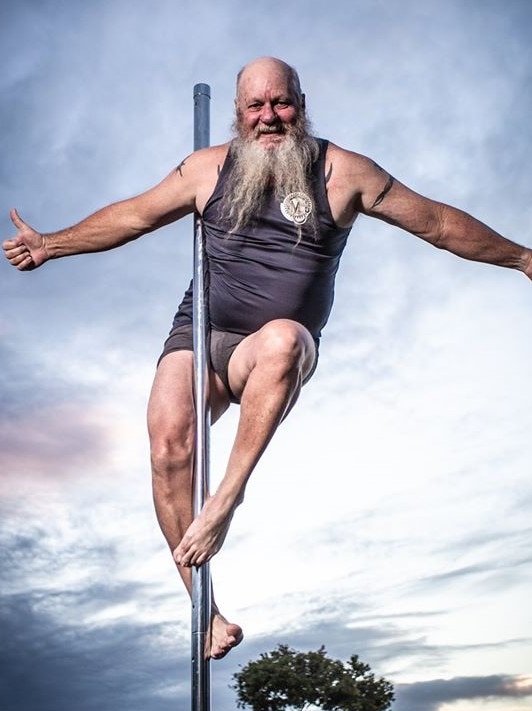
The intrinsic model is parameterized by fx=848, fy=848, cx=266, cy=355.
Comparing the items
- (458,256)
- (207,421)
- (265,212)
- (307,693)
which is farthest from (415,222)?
(307,693)

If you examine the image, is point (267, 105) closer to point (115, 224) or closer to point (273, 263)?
point (273, 263)

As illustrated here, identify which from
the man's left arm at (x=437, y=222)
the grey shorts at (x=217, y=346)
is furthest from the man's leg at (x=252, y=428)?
the man's left arm at (x=437, y=222)

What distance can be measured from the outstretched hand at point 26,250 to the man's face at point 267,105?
99 cm

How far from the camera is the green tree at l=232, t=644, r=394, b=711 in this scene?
19.6 metres

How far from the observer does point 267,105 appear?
11.0ft

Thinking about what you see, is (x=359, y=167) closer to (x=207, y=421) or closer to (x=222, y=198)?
(x=222, y=198)

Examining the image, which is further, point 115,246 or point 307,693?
→ point 307,693

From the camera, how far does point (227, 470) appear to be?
10.0 feet

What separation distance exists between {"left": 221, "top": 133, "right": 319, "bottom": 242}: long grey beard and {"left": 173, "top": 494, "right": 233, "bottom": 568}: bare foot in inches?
43.0

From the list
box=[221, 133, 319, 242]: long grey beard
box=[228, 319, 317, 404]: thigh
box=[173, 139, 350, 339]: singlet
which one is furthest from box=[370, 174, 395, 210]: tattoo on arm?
box=[228, 319, 317, 404]: thigh

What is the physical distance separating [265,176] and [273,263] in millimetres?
341

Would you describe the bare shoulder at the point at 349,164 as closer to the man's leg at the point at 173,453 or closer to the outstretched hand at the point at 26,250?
the man's leg at the point at 173,453

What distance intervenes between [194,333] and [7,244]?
2.97 ft

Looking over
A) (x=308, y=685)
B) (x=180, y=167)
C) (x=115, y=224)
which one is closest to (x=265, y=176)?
(x=180, y=167)
